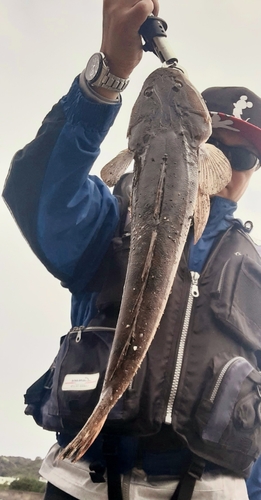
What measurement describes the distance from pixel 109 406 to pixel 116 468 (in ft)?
3.42

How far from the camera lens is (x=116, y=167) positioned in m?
1.93

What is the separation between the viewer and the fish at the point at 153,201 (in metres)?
1.28

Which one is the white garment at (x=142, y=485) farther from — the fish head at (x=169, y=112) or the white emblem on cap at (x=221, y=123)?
the white emblem on cap at (x=221, y=123)

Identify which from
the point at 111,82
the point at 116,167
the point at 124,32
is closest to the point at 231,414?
the point at 116,167

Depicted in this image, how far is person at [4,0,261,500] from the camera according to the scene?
1.98m

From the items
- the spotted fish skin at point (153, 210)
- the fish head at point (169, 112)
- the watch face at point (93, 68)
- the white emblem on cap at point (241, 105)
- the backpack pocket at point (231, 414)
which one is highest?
the watch face at point (93, 68)

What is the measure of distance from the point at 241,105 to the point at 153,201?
7.05ft

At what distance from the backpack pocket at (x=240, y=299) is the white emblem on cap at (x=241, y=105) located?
1220 millimetres

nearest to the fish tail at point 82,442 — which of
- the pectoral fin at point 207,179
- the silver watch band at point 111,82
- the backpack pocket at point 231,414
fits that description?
the pectoral fin at point 207,179

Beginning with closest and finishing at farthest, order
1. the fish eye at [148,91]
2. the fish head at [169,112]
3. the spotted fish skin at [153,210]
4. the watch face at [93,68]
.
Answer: the spotted fish skin at [153,210] → the fish head at [169,112] → the fish eye at [148,91] → the watch face at [93,68]

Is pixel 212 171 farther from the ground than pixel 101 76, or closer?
closer

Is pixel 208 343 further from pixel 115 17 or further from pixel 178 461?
pixel 115 17

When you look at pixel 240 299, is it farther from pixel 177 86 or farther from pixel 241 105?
pixel 241 105

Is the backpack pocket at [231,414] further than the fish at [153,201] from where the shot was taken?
Yes
